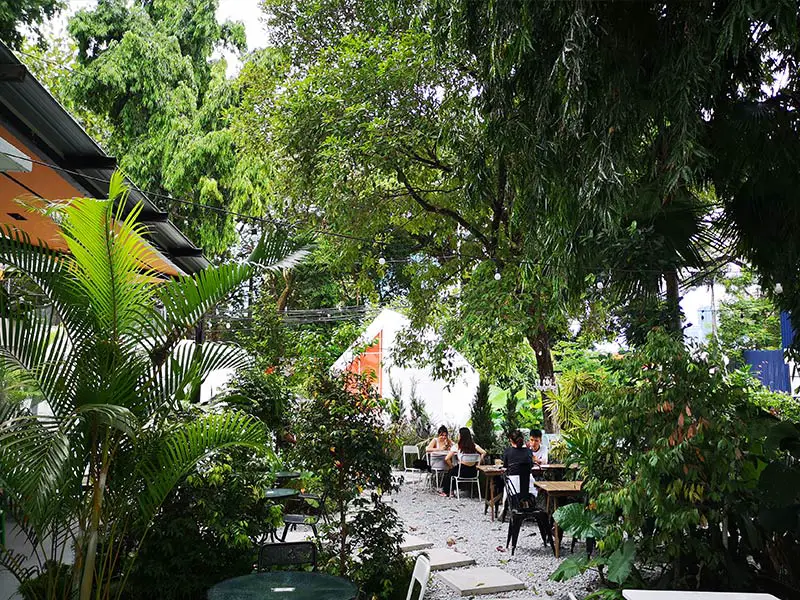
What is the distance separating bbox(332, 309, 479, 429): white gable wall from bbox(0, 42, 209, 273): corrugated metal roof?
10.4 m

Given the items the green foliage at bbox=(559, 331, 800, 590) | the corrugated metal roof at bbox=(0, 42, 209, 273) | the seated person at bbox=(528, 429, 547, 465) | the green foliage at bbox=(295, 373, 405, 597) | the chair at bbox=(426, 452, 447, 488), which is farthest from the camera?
the chair at bbox=(426, 452, 447, 488)

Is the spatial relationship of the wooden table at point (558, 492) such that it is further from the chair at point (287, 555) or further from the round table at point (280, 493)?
the chair at point (287, 555)

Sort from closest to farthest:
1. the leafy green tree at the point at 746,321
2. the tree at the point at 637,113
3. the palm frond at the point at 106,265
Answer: the palm frond at the point at 106,265 → the tree at the point at 637,113 → the leafy green tree at the point at 746,321

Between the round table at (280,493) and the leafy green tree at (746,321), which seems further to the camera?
the leafy green tree at (746,321)

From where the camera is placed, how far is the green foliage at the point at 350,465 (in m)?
5.76

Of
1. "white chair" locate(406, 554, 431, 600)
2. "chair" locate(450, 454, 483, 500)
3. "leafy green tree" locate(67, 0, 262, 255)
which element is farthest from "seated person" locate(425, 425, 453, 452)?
"white chair" locate(406, 554, 431, 600)

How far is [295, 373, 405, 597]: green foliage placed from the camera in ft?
18.9

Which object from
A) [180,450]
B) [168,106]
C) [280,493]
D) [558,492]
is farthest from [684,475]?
[168,106]

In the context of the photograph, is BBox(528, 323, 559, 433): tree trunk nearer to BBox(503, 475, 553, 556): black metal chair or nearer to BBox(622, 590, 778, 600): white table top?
BBox(503, 475, 553, 556): black metal chair

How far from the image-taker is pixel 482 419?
560 inches

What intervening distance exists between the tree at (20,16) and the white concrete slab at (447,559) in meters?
12.0

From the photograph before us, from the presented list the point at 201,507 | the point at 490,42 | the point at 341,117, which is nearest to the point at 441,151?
the point at 341,117

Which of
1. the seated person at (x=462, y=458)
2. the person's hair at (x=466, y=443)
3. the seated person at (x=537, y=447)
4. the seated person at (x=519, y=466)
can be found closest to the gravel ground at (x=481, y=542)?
the seated person at (x=462, y=458)

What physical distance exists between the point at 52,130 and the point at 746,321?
24.1 m
